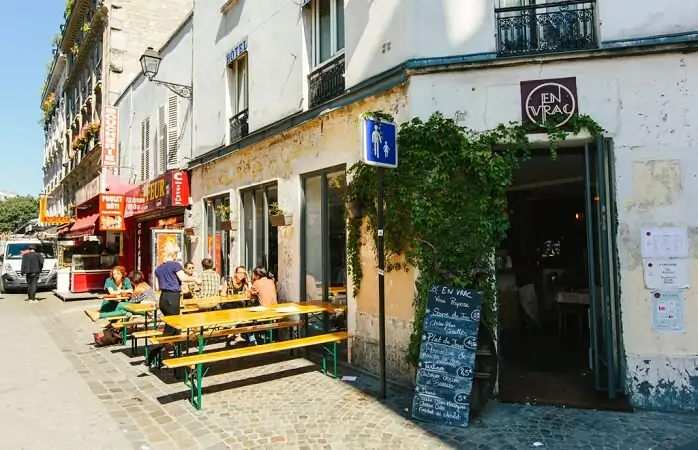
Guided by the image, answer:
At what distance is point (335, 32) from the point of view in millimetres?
7824

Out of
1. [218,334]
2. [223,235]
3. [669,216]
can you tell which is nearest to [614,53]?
[669,216]

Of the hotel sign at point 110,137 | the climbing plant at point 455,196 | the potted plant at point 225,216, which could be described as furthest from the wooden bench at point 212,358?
the hotel sign at point 110,137

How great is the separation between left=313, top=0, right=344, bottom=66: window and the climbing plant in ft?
8.69

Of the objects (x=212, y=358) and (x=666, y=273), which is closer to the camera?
(x=666, y=273)

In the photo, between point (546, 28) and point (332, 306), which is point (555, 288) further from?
point (546, 28)

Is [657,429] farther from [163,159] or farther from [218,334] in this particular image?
[163,159]

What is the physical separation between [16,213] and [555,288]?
6759 cm

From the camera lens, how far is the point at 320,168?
7.71 meters

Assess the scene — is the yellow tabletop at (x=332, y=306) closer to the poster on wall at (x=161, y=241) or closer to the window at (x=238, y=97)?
the window at (x=238, y=97)

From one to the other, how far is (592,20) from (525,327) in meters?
5.76

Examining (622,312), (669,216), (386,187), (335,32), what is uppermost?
(335,32)

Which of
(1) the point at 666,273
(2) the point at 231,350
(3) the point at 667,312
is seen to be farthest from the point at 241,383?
(1) the point at 666,273

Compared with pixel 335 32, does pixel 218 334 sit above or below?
below

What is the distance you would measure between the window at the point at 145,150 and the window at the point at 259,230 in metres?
7.40
